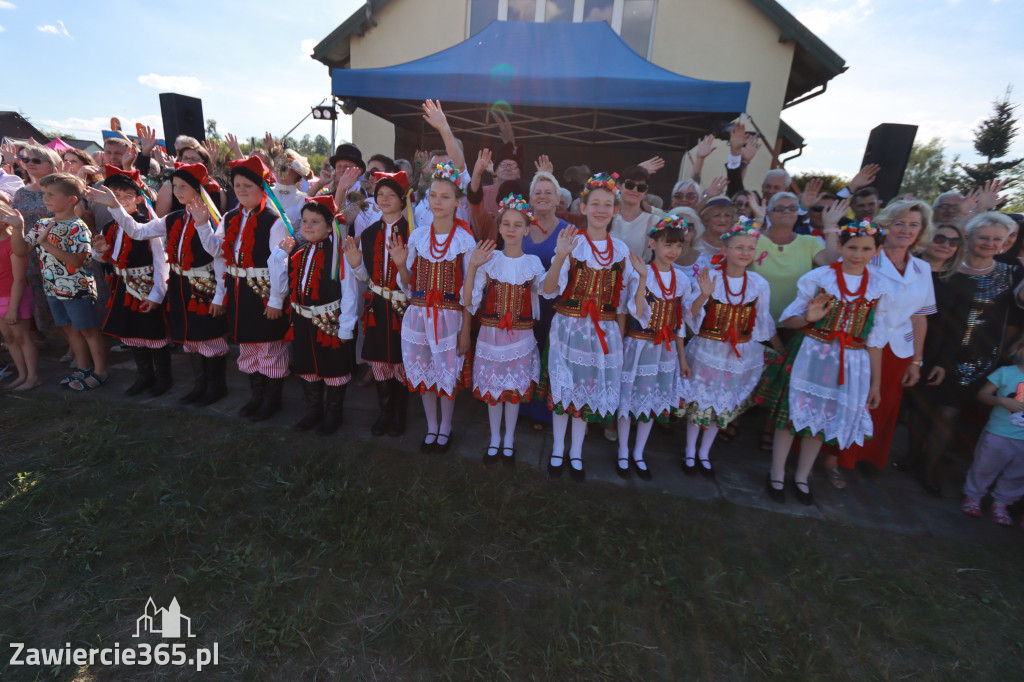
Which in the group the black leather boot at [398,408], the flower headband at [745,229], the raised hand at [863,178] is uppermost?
the raised hand at [863,178]

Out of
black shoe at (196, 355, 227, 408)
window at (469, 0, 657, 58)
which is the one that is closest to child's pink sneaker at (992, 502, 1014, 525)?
black shoe at (196, 355, 227, 408)

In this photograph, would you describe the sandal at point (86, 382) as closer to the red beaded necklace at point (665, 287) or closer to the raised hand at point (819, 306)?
the red beaded necklace at point (665, 287)

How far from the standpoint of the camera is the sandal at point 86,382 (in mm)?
4285

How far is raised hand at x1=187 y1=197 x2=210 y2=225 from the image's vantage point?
362cm

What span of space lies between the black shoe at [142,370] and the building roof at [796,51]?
8132 mm

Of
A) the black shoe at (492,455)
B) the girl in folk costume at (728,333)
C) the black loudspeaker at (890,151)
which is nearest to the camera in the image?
the girl in folk costume at (728,333)

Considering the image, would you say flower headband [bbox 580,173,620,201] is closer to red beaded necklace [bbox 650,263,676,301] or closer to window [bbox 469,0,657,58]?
red beaded necklace [bbox 650,263,676,301]

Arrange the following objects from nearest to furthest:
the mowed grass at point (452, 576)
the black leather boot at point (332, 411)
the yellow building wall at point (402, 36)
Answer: the mowed grass at point (452, 576) → the black leather boot at point (332, 411) → the yellow building wall at point (402, 36)

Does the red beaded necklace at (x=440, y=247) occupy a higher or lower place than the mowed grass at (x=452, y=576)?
higher

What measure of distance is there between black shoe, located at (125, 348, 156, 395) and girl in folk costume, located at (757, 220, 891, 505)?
218 inches

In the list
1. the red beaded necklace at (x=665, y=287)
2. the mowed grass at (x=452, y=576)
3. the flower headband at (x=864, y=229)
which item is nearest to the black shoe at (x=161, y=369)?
the mowed grass at (x=452, y=576)

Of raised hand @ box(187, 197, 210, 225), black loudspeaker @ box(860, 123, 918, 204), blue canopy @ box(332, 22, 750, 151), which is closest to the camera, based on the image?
raised hand @ box(187, 197, 210, 225)

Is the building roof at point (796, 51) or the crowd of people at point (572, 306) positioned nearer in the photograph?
the crowd of people at point (572, 306)

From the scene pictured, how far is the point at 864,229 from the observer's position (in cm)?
295
